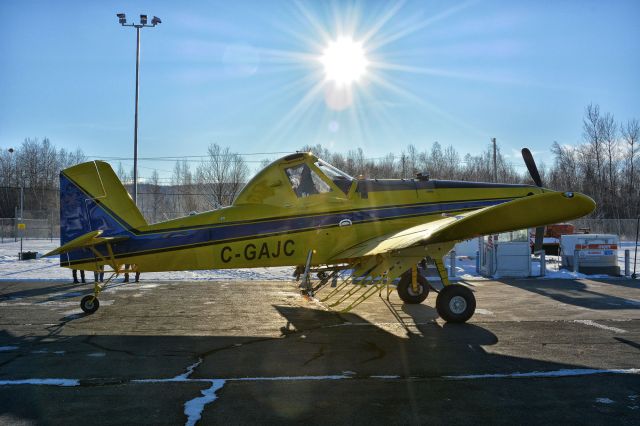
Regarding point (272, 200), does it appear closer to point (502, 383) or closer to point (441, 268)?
point (441, 268)

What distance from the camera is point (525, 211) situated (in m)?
7.49

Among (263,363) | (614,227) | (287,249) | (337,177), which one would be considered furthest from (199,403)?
(614,227)

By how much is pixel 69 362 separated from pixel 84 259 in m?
3.55

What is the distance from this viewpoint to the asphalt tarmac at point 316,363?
480 cm

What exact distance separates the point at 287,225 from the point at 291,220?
123mm

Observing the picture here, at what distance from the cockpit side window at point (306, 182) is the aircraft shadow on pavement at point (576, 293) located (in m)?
6.59

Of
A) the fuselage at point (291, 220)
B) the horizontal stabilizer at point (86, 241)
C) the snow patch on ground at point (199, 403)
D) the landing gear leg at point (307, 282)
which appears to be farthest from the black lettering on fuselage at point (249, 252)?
the snow patch on ground at point (199, 403)

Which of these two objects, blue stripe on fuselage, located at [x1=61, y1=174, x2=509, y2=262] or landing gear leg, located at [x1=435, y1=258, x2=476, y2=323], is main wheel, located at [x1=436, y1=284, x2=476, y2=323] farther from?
blue stripe on fuselage, located at [x1=61, y1=174, x2=509, y2=262]

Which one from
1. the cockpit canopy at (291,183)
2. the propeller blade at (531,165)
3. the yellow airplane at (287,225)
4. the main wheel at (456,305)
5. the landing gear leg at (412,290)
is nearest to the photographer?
the main wheel at (456,305)

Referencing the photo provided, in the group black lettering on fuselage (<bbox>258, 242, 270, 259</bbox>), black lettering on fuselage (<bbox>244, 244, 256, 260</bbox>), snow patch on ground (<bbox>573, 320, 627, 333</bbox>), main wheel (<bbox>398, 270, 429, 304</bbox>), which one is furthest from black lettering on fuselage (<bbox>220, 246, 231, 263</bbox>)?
snow patch on ground (<bbox>573, 320, 627, 333</bbox>)

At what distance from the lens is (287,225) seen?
31.6 ft

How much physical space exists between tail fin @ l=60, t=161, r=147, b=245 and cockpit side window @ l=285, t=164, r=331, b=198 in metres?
3.10

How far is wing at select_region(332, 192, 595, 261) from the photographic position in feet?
23.9

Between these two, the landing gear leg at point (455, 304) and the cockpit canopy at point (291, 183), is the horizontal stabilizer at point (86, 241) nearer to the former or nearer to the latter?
the cockpit canopy at point (291, 183)
